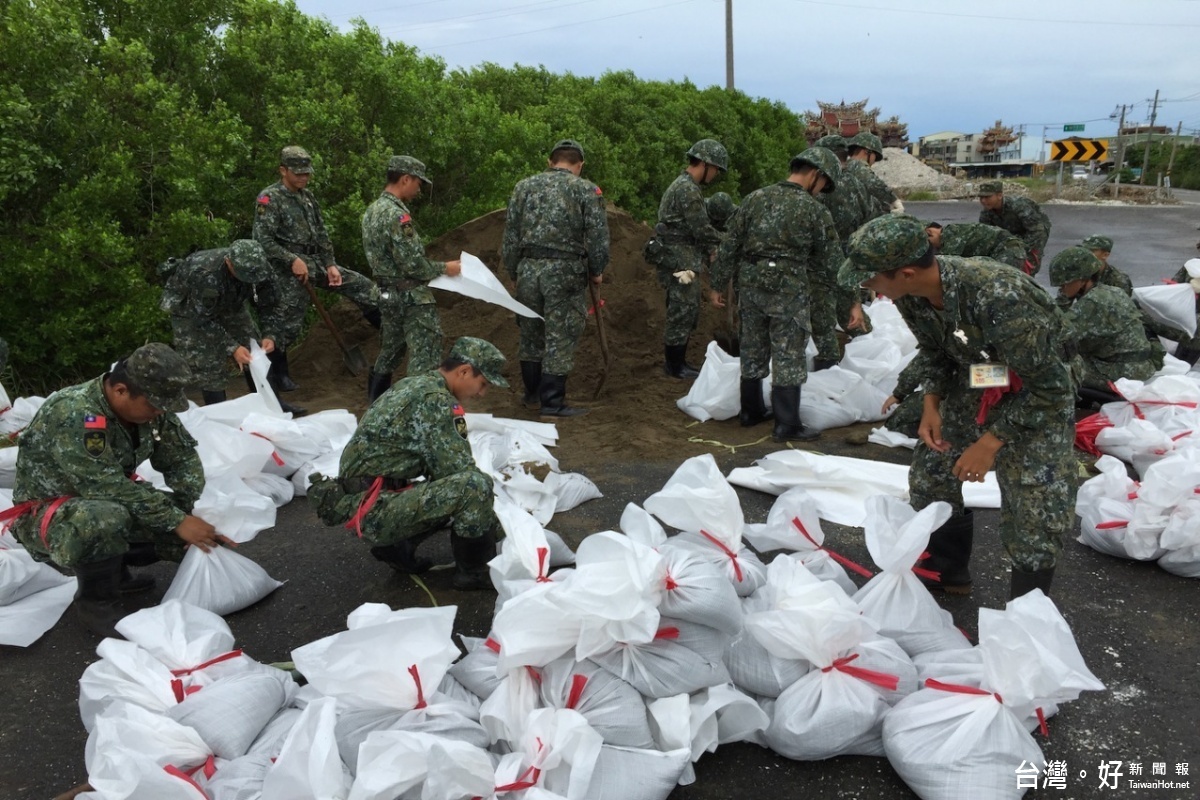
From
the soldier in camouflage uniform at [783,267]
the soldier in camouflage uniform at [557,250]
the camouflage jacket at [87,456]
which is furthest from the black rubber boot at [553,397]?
the camouflage jacket at [87,456]

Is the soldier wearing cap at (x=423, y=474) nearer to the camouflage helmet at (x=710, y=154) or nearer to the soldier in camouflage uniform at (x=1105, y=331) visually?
the camouflage helmet at (x=710, y=154)

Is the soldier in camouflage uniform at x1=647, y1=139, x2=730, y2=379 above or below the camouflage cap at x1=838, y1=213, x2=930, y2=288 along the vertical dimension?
below

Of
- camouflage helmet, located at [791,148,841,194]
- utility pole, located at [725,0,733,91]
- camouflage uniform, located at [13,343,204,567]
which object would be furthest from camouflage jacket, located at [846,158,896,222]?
utility pole, located at [725,0,733,91]

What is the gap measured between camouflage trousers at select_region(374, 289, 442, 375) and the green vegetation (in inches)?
79.0

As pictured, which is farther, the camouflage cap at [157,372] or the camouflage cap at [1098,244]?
the camouflage cap at [1098,244]

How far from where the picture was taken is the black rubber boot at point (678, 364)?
6.57m

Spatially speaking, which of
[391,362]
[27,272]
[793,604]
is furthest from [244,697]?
[27,272]

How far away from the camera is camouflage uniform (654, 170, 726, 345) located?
6.33 metres

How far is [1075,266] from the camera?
5.26 m

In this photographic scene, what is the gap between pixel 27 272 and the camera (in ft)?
19.1

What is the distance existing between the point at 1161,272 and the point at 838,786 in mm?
11319

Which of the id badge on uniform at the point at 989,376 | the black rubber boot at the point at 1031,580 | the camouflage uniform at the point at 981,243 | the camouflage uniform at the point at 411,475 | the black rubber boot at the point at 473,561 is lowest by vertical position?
the black rubber boot at the point at 473,561

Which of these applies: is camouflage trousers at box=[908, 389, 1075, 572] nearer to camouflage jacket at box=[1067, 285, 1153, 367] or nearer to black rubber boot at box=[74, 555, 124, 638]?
camouflage jacket at box=[1067, 285, 1153, 367]

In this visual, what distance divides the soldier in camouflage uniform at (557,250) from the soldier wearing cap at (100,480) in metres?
2.78
